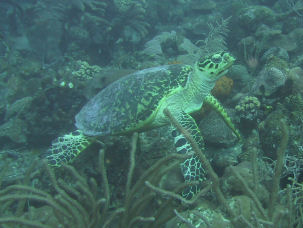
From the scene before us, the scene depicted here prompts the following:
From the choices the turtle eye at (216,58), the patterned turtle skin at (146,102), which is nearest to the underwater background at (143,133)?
the patterned turtle skin at (146,102)

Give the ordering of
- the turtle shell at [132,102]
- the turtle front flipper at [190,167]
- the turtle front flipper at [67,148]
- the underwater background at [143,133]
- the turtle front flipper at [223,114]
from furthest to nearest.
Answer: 1. the turtle front flipper at [223,114]
2. the turtle front flipper at [67,148]
3. the turtle shell at [132,102]
4. the turtle front flipper at [190,167]
5. the underwater background at [143,133]

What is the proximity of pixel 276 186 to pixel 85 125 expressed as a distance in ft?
9.05

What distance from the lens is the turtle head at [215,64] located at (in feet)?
10.8

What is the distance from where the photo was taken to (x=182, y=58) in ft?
22.9

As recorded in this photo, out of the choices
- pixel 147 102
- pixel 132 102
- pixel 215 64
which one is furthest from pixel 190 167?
pixel 215 64

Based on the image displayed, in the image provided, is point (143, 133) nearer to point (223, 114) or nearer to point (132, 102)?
point (132, 102)

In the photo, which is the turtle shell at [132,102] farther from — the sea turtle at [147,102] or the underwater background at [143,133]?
the underwater background at [143,133]

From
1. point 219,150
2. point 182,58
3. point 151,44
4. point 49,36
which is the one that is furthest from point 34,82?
point 219,150

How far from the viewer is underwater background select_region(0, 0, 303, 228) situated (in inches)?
71.4

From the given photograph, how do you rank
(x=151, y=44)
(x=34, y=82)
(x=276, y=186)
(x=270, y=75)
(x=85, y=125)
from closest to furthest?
1. (x=276, y=186)
2. (x=85, y=125)
3. (x=270, y=75)
4. (x=34, y=82)
5. (x=151, y=44)

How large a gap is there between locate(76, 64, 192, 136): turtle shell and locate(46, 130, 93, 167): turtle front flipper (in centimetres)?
16

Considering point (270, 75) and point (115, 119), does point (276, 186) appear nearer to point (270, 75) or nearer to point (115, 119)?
point (115, 119)

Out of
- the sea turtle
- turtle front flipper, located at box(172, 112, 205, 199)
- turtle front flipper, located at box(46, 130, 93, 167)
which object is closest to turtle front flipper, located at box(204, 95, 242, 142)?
the sea turtle

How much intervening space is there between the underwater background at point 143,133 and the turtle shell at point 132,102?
0.29 m
